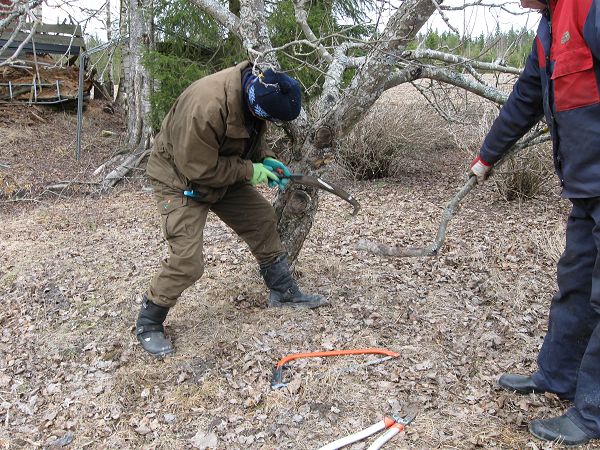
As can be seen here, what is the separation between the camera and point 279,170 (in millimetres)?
3646

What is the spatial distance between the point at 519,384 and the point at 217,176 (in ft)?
6.71

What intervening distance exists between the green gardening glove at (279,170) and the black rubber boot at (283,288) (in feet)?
1.89

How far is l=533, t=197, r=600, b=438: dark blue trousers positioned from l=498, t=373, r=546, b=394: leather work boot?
0.11 m

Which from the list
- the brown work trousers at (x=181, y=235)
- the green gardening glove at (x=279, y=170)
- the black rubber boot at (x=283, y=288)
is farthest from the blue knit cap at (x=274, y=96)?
the black rubber boot at (x=283, y=288)

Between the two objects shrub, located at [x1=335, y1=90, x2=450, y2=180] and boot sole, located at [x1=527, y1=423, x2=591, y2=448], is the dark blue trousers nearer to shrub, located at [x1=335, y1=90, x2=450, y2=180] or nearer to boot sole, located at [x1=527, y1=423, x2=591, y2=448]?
boot sole, located at [x1=527, y1=423, x2=591, y2=448]

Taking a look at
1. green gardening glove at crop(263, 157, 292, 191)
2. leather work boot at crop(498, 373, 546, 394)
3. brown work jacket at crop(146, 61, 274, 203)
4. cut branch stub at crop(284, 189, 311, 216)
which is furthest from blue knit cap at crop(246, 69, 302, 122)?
leather work boot at crop(498, 373, 546, 394)

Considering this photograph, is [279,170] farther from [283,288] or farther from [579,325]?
[579,325]

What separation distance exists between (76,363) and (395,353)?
2110mm

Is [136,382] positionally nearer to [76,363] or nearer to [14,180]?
[76,363]

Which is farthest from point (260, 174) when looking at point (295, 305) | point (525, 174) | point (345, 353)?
point (525, 174)

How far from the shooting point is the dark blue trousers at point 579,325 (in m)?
2.46

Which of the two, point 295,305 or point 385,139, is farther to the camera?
point 385,139

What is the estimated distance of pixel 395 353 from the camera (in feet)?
11.3

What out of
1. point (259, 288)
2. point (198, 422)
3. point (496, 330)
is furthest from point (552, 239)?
point (198, 422)
